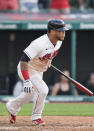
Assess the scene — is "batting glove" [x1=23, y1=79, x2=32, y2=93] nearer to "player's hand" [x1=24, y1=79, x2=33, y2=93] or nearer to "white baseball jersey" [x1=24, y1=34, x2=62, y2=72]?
"player's hand" [x1=24, y1=79, x2=33, y2=93]

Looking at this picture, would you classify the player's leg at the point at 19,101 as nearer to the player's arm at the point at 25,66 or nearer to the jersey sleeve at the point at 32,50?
the player's arm at the point at 25,66

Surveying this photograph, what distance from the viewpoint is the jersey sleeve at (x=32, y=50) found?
7.39m

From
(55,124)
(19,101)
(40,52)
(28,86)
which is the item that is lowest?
(55,124)

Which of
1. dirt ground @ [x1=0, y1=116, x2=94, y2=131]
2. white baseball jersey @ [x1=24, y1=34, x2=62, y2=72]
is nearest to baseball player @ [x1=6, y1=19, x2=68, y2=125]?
white baseball jersey @ [x1=24, y1=34, x2=62, y2=72]

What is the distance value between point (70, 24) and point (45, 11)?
2.92 feet

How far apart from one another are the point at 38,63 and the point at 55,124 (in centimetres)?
98

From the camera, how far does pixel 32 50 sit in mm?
7410

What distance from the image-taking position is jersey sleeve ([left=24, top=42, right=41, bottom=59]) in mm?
7395

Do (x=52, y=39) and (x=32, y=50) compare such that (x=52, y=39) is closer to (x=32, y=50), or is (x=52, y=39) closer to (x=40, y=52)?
Answer: (x=40, y=52)

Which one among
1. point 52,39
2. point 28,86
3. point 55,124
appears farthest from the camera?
point 55,124

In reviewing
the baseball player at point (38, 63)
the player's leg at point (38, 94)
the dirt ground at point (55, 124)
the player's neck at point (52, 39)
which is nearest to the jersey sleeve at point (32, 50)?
the baseball player at point (38, 63)

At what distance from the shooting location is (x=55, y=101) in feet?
44.2

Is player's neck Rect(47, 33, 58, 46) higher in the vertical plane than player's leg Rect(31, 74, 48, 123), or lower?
higher

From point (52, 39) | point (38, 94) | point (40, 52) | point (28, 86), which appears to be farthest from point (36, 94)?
point (52, 39)
